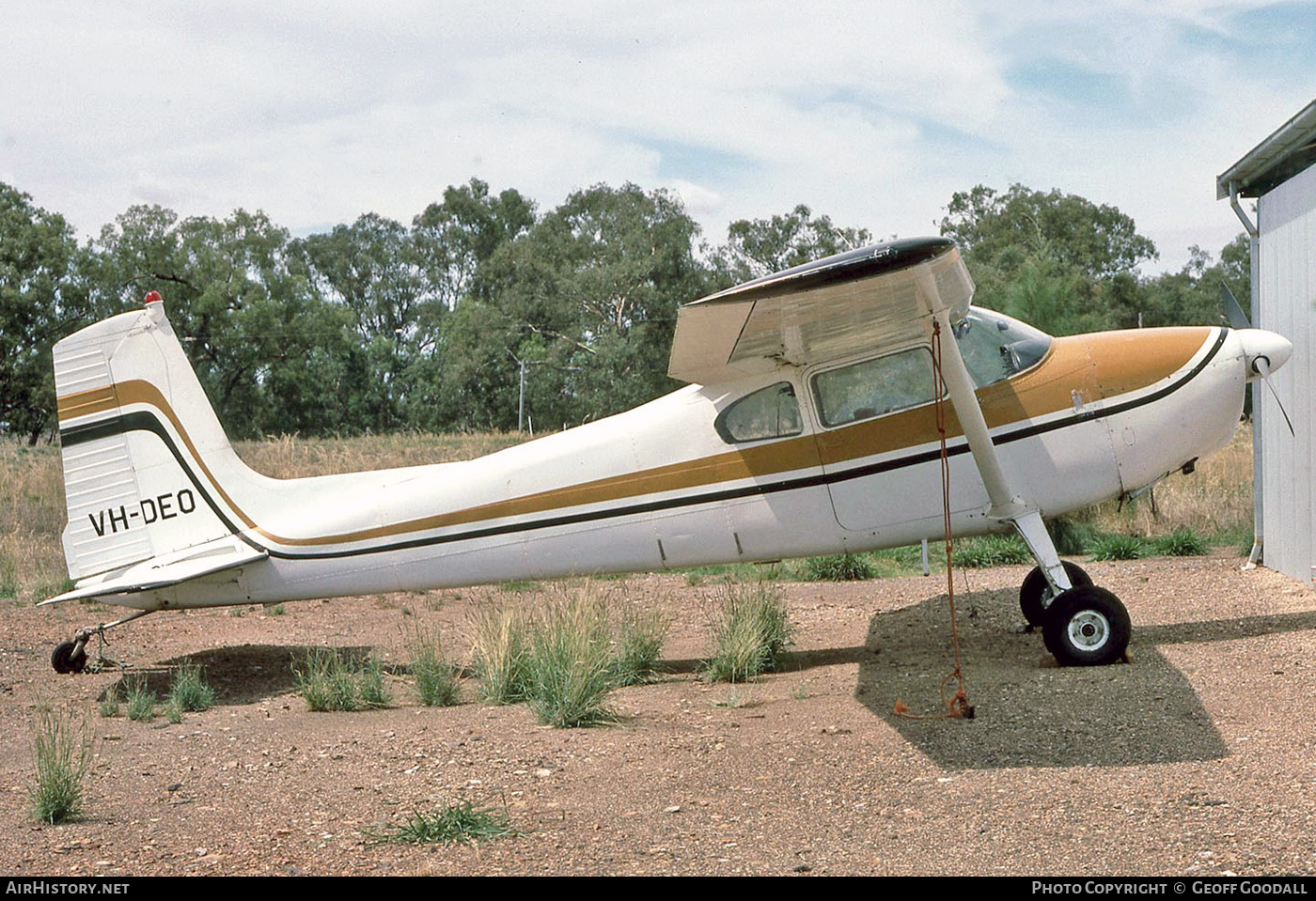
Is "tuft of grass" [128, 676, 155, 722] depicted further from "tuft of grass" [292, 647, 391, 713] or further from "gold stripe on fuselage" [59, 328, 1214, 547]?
"gold stripe on fuselage" [59, 328, 1214, 547]

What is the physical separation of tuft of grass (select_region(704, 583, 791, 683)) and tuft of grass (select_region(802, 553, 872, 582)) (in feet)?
14.6

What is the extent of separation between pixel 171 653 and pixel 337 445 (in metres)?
17.6

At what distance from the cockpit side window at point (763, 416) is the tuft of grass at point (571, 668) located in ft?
5.43

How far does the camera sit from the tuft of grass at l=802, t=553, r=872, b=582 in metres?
13.1

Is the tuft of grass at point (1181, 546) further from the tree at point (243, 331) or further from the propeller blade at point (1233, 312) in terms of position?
the tree at point (243, 331)

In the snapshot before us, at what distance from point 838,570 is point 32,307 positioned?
3933 centimetres

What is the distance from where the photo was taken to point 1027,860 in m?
4.05

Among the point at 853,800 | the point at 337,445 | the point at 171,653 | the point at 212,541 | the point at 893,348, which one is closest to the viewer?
the point at 853,800

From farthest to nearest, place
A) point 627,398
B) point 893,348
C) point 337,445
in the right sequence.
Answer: point 627,398
point 337,445
point 893,348

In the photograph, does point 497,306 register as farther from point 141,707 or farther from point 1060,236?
point 141,707

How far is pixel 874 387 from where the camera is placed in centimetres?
784

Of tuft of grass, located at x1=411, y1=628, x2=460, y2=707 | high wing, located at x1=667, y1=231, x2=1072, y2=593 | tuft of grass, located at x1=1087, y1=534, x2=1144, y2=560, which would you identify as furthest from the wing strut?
tuft of grass, located at x1=1087, y1=534, x2=1144, y2=560

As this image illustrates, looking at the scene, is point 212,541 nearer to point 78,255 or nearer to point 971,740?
point 971,740

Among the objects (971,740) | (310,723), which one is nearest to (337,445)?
(310,723)
